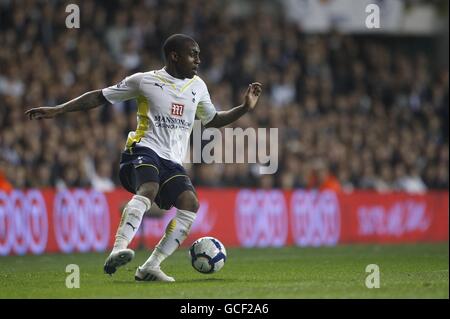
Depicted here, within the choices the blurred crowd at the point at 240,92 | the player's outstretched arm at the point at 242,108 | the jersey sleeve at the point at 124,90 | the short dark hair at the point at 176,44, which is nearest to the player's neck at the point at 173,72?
the short dark hair at the point at 176,44

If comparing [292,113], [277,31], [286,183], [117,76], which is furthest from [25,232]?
[277,31]

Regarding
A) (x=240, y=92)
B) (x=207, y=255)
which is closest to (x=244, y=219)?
(x=240, y=92)

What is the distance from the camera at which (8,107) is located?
58.9 feet

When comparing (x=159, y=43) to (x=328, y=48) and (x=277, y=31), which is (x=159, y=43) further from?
(x=328, y=48)

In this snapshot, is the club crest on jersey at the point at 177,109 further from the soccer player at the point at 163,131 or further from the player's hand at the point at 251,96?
the player's hand at the point at 251,96

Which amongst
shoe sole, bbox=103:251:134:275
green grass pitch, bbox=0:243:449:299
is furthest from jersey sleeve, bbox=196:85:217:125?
shoe sole, bbox=103:251:134:275

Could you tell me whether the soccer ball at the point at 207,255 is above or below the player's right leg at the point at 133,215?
below

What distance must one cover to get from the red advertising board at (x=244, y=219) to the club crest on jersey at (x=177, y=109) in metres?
7.22

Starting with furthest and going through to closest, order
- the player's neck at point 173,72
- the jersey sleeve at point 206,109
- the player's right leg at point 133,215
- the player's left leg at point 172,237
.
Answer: the jersey sleeve at point 206,109 → the player's neck at point 173,72 → the player's left leg at point 172,237 → the player's right leg at point 133,215

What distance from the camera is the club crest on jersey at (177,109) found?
10.1 m

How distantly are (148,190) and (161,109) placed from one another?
0.90 metres

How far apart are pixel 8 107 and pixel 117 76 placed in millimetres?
2621

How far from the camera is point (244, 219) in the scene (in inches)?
795

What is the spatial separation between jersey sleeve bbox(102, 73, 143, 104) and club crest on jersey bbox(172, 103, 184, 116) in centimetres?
40
